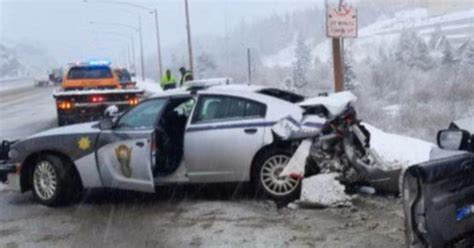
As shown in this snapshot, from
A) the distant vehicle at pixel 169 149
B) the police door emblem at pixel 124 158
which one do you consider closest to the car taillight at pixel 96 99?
the distant vehicle at pixel 169 149

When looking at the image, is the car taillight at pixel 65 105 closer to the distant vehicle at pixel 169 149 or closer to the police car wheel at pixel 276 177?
the distant vehicle at pixel 169 149

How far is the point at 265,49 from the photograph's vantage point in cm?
12319

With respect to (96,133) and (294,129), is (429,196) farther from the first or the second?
(96,133)

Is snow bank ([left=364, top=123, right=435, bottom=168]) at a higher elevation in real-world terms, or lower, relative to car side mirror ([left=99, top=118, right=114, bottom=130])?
lower

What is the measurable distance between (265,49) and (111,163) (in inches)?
4572

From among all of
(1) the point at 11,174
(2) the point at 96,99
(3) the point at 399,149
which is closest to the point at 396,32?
(2) the point at 96,99

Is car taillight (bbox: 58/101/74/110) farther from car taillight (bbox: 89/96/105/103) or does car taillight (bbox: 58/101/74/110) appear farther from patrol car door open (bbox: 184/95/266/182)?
patrol car door open (bbox: 184/95/266/182)

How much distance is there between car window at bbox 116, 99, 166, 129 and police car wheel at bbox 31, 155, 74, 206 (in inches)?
35.3

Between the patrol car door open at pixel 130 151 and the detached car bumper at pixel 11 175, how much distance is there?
1139 mm

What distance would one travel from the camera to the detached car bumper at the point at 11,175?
27.7ft

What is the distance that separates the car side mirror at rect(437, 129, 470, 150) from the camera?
156 inches

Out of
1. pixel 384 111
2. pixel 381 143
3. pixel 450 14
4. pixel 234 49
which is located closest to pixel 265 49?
pixel 234 49

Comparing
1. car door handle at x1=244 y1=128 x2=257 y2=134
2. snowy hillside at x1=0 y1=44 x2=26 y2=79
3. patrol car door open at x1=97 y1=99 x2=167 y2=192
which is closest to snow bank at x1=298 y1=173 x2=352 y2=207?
car door handle at x1=244 y1=128 x2=257 y2=134

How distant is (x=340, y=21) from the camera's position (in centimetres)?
1005
